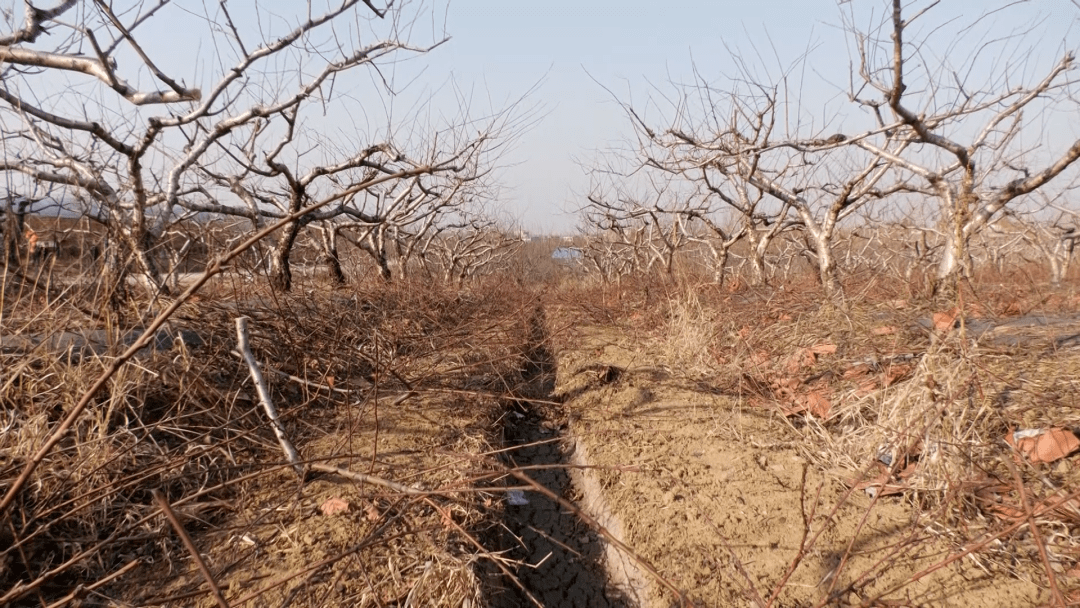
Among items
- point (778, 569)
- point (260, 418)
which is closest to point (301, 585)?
point (260, 418)

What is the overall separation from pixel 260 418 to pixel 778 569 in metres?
2.97

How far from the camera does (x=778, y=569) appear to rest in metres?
2.22

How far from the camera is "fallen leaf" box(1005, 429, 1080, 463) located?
7.60 feet

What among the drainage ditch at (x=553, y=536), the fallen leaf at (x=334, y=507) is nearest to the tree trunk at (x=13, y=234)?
the fallen leaf at (x=334, y=507)

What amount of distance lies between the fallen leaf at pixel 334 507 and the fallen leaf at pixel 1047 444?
3235 millimetres

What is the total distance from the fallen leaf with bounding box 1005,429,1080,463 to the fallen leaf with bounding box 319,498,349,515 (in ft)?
10.6

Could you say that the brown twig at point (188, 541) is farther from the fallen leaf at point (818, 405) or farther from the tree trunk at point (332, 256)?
the tree trunk at point (332, 256)

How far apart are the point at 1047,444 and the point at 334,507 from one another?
11.5 ft

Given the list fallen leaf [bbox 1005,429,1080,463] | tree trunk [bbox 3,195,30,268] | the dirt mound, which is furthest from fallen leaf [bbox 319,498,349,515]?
fallen leaf [bbox 1005,429,1080,463]

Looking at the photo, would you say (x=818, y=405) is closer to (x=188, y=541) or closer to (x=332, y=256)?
(x=188, y=541)

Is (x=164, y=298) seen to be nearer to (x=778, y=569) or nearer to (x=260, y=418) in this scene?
(x=260, y=418)

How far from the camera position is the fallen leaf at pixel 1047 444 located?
91.2 inches

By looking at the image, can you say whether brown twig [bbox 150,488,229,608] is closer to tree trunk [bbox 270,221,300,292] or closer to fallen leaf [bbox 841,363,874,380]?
fallen leaf [bbox 841,363,874,380]

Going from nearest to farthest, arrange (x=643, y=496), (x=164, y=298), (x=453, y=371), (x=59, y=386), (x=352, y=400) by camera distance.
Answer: (x=59, y=386)
(x=643, y=496)
(x=164, y=298)
(x=352, y=400)
(x=453, y=371)
